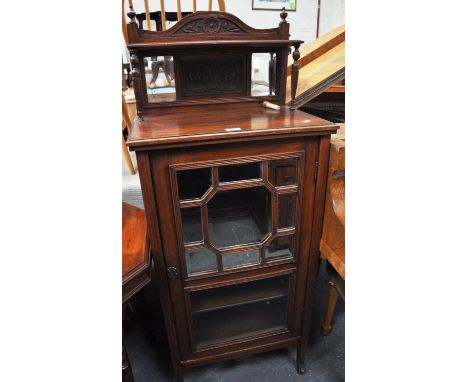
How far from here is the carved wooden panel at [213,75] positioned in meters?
0.97

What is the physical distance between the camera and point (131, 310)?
4.96ft

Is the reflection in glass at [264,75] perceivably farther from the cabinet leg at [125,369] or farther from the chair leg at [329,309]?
the cabinet leg at [125,369]

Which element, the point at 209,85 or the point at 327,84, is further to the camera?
the point at 327,84

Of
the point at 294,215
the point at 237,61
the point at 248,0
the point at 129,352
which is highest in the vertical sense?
the point at 248,0

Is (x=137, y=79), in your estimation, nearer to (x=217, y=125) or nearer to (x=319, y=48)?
(x=217, y=125)

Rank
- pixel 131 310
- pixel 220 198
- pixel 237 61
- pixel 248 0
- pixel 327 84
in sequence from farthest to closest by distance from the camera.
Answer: pixel 248 0 → pixel 131 310 → pixel 327 84 → pixel 237 61 → pixel 220 198

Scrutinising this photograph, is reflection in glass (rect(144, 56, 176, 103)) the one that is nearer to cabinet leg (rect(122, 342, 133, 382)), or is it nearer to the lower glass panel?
the lower glass panel

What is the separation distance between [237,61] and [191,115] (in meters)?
0.25

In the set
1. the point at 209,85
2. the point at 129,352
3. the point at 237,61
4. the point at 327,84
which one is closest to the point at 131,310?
the point at 129,352

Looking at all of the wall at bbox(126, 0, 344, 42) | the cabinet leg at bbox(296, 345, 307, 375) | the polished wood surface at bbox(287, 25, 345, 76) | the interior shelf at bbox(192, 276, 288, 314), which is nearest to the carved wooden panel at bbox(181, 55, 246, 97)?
the polished wood surface at bbox(287, 25, 345, 76)

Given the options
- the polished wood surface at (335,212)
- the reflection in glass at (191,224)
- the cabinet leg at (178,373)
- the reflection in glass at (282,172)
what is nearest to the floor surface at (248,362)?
the cabinet leg at (178,373)
